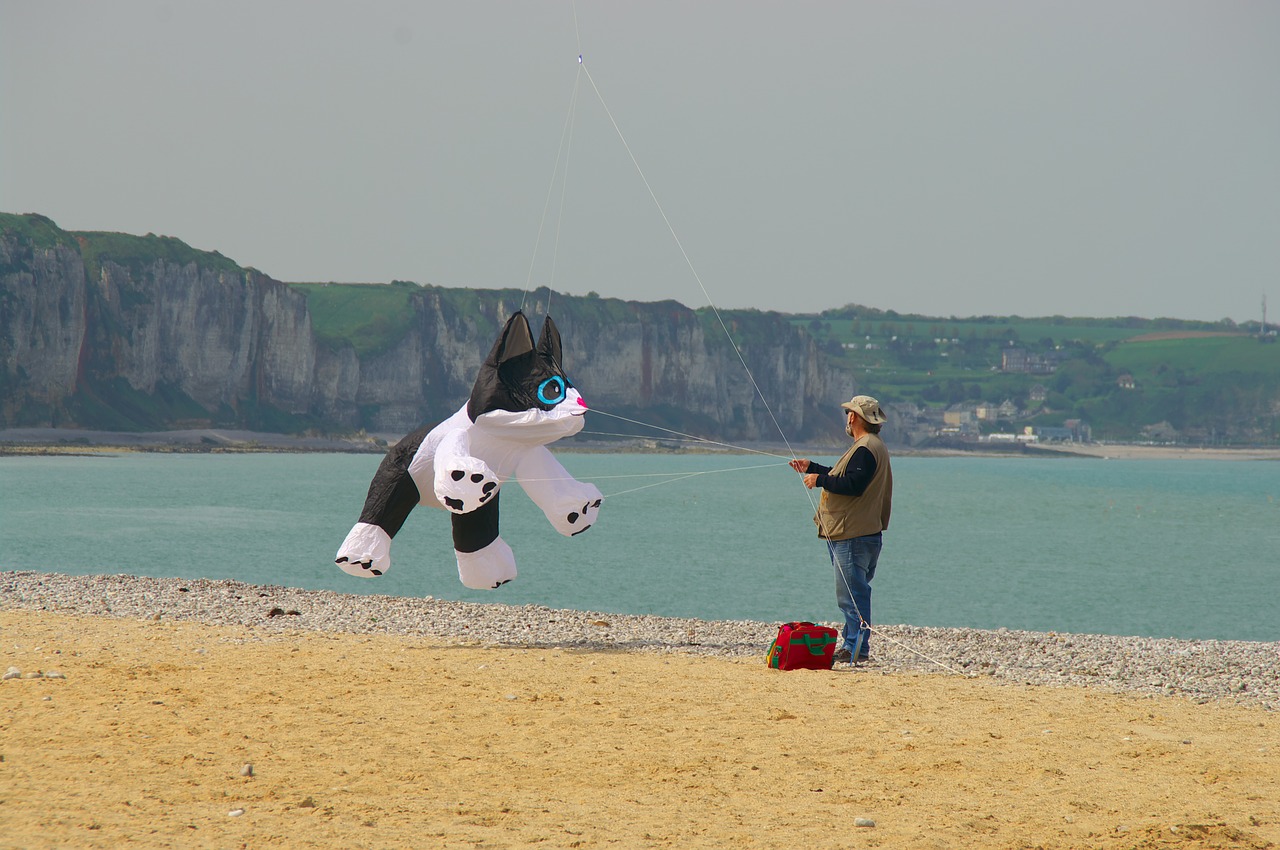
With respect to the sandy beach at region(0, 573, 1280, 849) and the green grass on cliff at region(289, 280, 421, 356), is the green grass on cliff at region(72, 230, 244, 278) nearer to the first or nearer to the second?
the green grass on cliff at region(289, 280, 421, 356)

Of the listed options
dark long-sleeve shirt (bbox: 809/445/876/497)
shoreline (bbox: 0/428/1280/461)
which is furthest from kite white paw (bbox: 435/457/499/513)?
shoreline (bbox: 0/428/1280/461)

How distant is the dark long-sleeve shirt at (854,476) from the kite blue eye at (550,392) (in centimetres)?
249

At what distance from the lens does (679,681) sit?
28.3 feet

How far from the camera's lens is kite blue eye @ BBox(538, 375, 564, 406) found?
10.3 metres

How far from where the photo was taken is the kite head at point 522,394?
10.2 meters

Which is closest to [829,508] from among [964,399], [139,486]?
[139,486]

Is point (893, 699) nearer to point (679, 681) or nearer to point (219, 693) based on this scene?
point (679, 681)

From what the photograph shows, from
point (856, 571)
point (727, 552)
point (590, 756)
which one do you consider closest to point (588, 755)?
point (590, 756)

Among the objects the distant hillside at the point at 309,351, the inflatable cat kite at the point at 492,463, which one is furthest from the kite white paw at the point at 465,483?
the distant hillside at the point at 309,351

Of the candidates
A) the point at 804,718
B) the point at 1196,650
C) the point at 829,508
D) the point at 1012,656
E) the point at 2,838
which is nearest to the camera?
the point at 2,838

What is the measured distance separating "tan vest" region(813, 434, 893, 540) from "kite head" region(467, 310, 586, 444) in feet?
7.79

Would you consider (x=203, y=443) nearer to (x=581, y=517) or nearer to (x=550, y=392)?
(x=581, y=517)

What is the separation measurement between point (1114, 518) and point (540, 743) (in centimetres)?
6036

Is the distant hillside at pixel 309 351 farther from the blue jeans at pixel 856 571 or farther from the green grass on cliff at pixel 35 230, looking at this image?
the blue jeans at pixel 856 571
